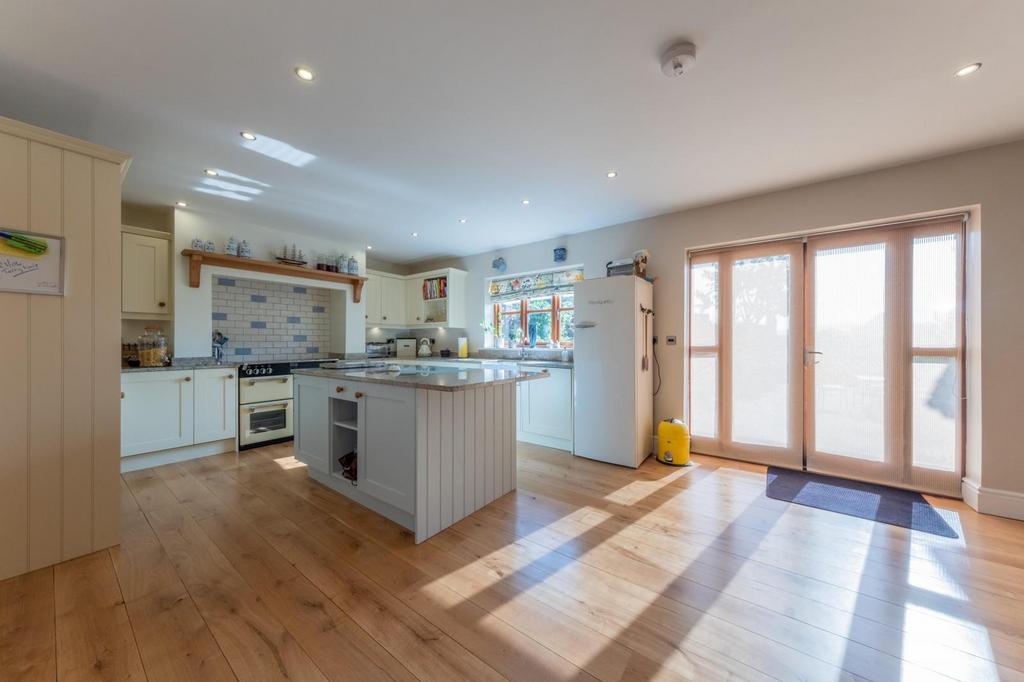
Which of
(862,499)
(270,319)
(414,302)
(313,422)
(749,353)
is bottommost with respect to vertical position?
(862,499)

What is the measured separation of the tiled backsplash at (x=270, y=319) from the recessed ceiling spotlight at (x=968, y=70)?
582cm

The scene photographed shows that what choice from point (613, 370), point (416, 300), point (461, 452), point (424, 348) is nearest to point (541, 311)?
point (613, 370)

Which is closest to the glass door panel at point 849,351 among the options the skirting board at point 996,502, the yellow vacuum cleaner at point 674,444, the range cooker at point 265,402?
the skirting board at point 996,502

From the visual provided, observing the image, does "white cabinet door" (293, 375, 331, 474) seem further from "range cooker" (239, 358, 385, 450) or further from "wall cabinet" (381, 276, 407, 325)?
"wall cabinet" (381, 276, 407, 325)

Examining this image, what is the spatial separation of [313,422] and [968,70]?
14.4 feet

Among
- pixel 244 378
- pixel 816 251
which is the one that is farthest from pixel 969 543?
pixel 244 378

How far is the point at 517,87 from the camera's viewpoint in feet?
6.28

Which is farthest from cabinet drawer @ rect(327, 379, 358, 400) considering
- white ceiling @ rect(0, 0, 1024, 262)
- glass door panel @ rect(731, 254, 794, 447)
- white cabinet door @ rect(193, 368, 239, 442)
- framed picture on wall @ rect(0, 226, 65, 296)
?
glass door panel @ rect(731, 254, 794, 447)

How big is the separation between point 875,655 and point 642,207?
11.0ft

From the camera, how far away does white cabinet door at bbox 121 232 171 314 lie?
3.46m

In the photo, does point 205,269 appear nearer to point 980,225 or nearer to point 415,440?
point 415,440

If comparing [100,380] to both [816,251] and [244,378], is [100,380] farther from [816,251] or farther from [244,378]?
[816,251]

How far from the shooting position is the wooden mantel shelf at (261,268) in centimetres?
368

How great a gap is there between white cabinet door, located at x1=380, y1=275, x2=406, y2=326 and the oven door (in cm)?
192
